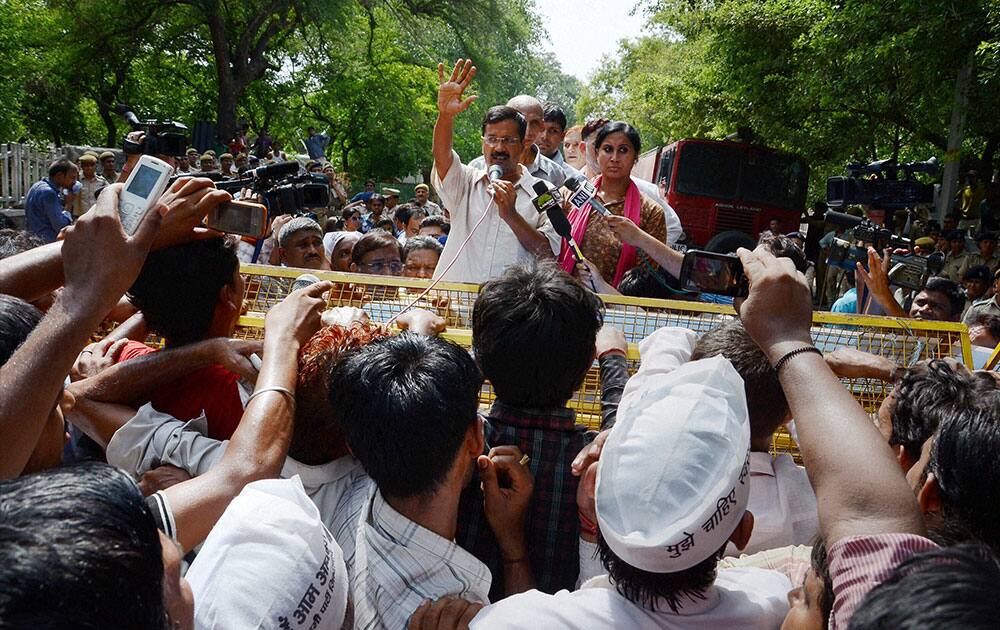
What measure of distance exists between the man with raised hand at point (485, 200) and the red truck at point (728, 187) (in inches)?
451

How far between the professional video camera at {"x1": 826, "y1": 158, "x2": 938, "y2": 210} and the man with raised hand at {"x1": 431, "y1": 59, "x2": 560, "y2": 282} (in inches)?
79.3

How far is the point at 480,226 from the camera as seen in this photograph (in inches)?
150

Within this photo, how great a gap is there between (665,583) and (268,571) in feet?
2.20

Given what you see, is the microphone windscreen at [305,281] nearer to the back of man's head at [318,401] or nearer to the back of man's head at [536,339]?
the back of man's head at [318,401]

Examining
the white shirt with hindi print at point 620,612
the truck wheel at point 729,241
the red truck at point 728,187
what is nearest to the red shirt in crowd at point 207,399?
the white shirt with hindi print at point 620,612

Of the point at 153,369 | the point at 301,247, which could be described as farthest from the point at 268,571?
the point at 301,247

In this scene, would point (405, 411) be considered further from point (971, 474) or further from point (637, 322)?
point (637, 322)

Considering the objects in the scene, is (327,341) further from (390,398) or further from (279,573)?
(279,573)

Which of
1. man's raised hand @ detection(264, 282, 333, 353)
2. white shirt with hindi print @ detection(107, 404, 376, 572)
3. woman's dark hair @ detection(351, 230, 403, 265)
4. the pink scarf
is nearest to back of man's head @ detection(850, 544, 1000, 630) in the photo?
white shirt with hindi print @ detection(107, 404, 376, 572)

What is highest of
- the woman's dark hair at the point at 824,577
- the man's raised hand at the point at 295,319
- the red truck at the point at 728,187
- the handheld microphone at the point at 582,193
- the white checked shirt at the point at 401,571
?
the red truck at the point at 728,187

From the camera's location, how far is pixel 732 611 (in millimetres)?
1404

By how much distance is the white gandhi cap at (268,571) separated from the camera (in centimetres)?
121

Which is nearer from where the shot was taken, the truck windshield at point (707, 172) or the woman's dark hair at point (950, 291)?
the woman's dark hair at point (950, 291)

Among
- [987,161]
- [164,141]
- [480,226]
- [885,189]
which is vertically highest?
[987,161]
